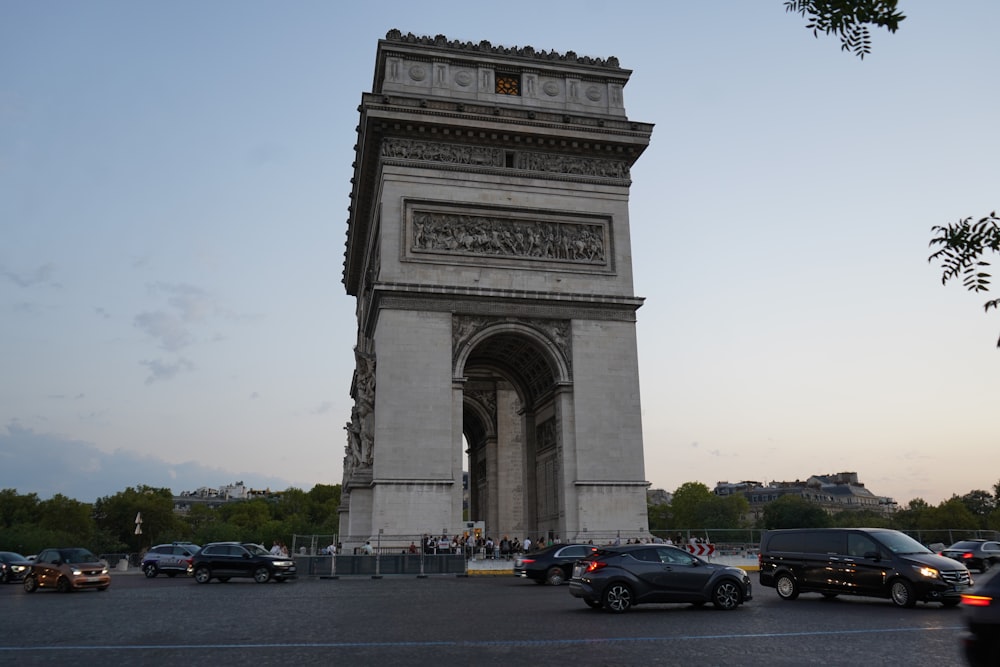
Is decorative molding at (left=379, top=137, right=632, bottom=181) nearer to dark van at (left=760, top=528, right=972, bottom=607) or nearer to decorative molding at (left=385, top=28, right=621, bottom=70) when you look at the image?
decorative molding at (left=385, top=28, right=621, bottom=70)

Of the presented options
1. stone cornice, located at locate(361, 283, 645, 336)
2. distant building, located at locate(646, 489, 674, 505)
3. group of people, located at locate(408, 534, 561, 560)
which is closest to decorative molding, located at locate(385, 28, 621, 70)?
stone cornice, located at locate(361, 283, 645, 336)

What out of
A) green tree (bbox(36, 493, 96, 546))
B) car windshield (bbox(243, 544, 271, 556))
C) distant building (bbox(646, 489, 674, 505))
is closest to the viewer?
car windshield (bbox(243, 544, 271, 556))

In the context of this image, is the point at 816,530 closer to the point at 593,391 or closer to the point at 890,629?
the point at 890,629

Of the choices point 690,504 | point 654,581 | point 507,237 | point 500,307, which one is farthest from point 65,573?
point 690,504

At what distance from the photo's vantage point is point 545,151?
33.8 metres

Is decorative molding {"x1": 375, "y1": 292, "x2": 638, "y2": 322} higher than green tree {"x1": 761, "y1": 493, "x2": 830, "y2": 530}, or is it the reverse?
decorative molding {"x1": 375, "y1": 292, "x2": 638, "y2": 322}

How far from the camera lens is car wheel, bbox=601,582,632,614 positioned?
14453 millimetres

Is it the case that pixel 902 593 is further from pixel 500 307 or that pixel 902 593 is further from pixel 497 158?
pixel 497 158

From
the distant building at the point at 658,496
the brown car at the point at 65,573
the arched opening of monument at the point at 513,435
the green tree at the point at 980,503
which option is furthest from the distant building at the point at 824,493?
the brown car at the point at 65,573

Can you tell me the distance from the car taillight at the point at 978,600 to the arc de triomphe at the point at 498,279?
2309 cm

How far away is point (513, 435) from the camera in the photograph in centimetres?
4175

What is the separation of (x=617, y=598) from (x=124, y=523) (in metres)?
100

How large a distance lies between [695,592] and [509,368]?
22709 millimetres

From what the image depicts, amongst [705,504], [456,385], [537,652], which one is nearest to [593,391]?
[456,385]
